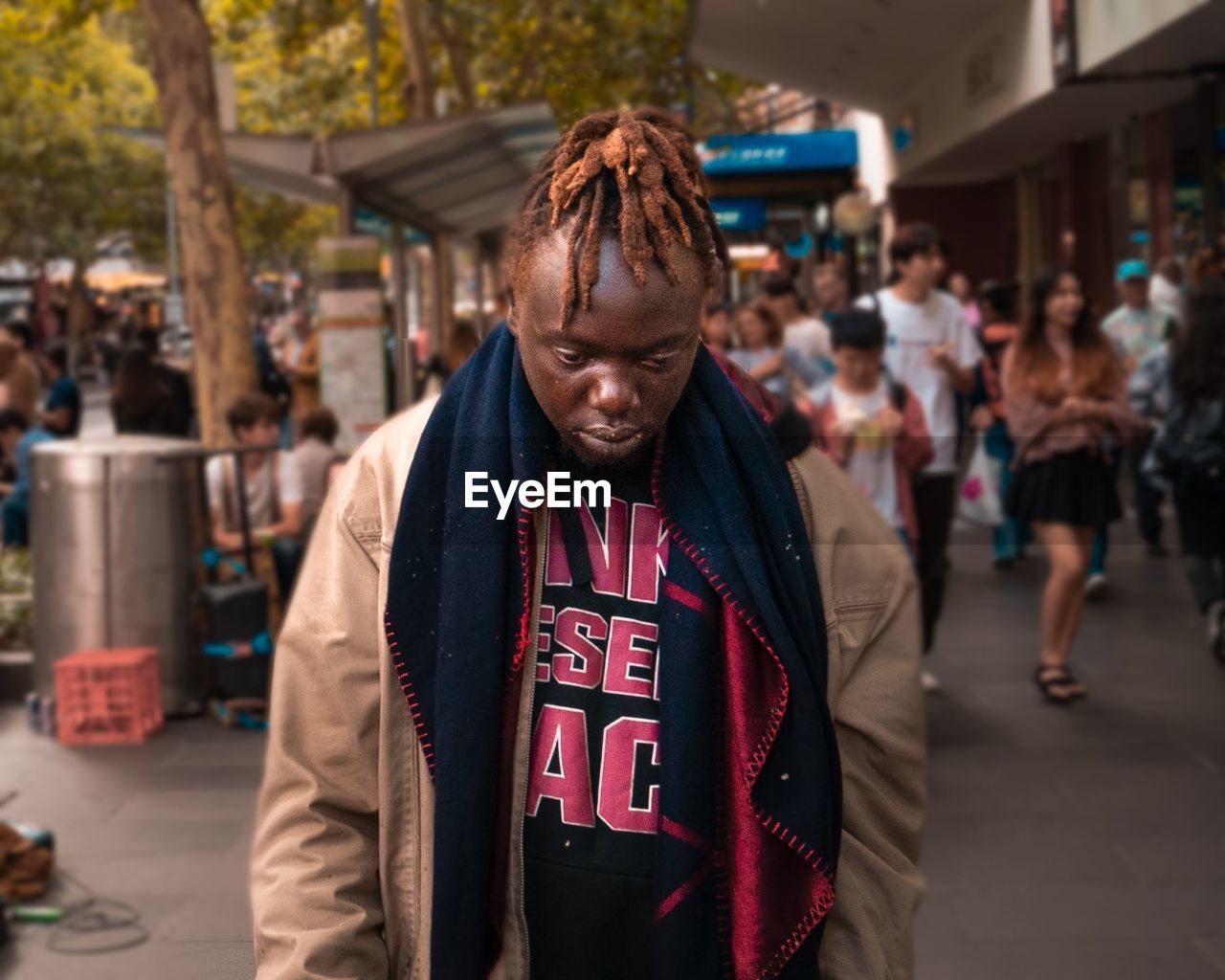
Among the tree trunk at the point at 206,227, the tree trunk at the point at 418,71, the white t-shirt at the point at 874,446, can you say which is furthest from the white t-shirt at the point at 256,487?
the tree trunk at the point at 418,71

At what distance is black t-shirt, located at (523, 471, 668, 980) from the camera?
193 cm

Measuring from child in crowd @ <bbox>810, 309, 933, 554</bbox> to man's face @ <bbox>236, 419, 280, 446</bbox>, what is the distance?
9.90ft

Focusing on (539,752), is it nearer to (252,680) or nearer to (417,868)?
(417,868)

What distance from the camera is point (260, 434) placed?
28.1ft

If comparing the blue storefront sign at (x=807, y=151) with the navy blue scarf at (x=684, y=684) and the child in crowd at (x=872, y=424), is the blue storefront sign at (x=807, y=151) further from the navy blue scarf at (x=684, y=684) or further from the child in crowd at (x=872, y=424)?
the navy blue scarf at (x=684, y=684)

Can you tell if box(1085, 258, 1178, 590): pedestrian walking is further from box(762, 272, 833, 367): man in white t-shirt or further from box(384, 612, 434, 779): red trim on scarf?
box(384, 612, 434, 779): red trim on scarf

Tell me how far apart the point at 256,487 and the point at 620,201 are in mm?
7000

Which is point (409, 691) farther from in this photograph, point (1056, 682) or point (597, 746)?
point (1056, 682)

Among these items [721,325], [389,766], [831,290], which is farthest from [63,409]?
[389,766]

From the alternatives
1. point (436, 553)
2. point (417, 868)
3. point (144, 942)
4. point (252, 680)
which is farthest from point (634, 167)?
point (252, 680)

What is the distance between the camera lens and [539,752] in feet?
6.40

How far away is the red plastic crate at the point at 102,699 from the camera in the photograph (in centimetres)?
771

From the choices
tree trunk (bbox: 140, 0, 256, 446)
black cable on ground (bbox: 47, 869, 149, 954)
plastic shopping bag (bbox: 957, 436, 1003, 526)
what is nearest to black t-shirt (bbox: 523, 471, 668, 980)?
black cable on ground (bbox: 47, 869, 149, 954)

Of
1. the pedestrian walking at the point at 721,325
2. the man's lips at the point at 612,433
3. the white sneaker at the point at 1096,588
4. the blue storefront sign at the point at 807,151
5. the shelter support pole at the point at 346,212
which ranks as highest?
the blue storefront sign at the point at 807,151
